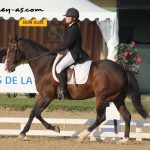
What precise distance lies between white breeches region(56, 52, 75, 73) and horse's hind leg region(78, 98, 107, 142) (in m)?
0.81

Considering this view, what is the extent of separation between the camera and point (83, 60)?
11.5 metres

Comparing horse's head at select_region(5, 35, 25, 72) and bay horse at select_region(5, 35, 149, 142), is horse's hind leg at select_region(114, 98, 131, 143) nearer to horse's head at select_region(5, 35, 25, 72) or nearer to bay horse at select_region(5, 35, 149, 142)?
bay horse at select_region(5, 35, 149, 142)

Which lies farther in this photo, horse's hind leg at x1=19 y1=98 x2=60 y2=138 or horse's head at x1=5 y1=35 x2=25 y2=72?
horse's head at x1=5 y1=35 x2=25 y2=72

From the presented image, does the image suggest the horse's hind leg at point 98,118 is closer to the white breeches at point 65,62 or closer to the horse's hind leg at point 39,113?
the horse's hind leg at point 39,113

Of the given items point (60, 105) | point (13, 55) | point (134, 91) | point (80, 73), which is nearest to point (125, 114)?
point (134, 91)

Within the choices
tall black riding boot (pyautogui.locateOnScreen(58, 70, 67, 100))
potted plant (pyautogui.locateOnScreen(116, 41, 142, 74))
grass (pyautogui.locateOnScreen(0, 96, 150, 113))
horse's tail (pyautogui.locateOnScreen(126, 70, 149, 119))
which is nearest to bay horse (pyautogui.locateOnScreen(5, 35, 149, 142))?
horse's tail (pyautogui.locateOnScreen(126, 70, 149, 119))

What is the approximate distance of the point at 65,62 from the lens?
11.4 meters

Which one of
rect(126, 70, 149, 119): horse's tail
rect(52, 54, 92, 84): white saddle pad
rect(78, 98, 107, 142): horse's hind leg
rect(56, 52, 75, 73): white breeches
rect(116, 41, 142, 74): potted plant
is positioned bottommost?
rect(116, 41, 142, 74): potted plant

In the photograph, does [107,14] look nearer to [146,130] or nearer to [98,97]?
[146,130]

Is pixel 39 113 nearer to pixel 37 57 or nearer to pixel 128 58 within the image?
pixel 37 57

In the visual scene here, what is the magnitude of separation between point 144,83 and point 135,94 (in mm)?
10955

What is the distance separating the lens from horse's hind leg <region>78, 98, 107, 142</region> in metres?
11.3

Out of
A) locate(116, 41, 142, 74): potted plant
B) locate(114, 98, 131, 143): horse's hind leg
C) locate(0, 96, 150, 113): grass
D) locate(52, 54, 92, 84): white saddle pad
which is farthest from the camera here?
locate(116, 41, 142, 74): potted plant

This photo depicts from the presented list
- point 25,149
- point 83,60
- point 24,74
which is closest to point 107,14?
point 24,74
